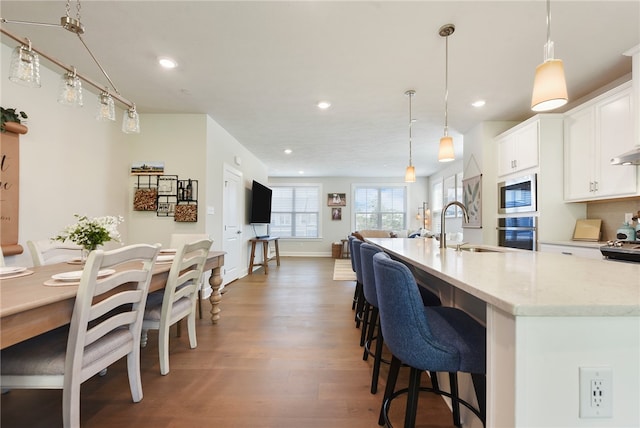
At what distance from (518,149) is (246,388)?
13.3ft

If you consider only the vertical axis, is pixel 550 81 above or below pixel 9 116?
below

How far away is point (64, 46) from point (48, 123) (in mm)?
812

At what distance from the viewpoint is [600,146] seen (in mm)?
2783

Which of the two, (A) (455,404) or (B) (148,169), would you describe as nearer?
(A) (455,404)

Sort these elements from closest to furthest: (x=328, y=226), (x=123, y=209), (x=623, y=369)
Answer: (x=623, y=369) → (x=123, y=209) → (x=328, y=226)

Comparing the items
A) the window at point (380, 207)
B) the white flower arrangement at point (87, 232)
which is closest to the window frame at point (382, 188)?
the window at point (380, 207)

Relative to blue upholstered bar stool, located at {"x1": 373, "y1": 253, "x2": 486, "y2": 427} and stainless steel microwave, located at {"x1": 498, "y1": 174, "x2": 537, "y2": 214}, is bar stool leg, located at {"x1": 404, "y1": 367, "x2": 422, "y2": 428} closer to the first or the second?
blue upholstered bar stool, located at {"x1": 373, "y1": 253, "x2": 486, "y2": 427}

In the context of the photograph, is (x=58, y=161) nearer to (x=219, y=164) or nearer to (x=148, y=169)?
(x=148, y=169)

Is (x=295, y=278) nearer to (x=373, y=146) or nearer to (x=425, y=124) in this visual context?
(x=373, y=146)

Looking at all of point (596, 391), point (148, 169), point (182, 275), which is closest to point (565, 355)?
point (596, 391)

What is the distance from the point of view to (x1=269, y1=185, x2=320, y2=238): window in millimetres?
9078

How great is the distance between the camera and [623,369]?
2.34ft

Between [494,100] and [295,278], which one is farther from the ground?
[494,100]

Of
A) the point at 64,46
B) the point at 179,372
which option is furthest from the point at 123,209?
the point at 179,372
